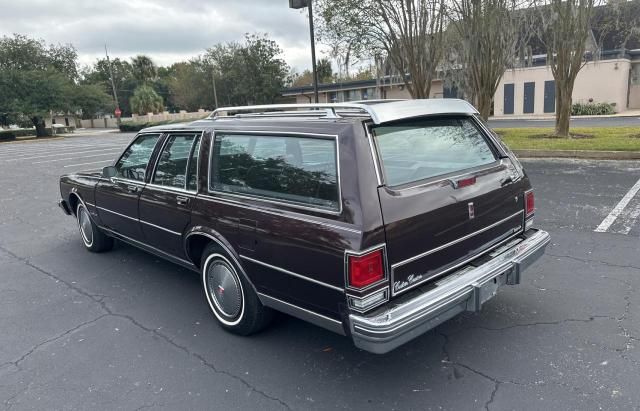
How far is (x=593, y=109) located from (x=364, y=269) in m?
32.3

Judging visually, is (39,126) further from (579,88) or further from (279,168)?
(279,168)

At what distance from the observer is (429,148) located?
327 cm

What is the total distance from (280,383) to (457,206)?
1.62 meters

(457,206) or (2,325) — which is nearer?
(457,206)

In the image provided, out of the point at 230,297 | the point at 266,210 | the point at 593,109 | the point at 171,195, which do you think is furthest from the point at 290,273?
the point at 593,109

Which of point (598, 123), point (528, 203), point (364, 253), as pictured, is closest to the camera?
point (364, 253)

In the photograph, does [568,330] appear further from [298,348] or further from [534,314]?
[298,348]

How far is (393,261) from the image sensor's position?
8.59ft

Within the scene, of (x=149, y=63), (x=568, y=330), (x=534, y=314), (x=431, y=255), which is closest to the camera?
(x=431, y=255)

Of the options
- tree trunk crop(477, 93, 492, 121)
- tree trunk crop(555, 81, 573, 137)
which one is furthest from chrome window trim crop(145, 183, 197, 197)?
tree trunk crop(555, 81, 573, 137)

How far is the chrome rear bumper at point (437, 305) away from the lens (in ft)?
8.11

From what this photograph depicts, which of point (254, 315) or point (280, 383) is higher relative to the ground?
point (254, 315)

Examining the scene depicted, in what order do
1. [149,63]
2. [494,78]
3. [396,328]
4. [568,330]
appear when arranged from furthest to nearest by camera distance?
[149,63] → [494,78] → [568,330] → [396,328]

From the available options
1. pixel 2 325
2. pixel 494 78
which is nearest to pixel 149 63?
pixel 494 78
